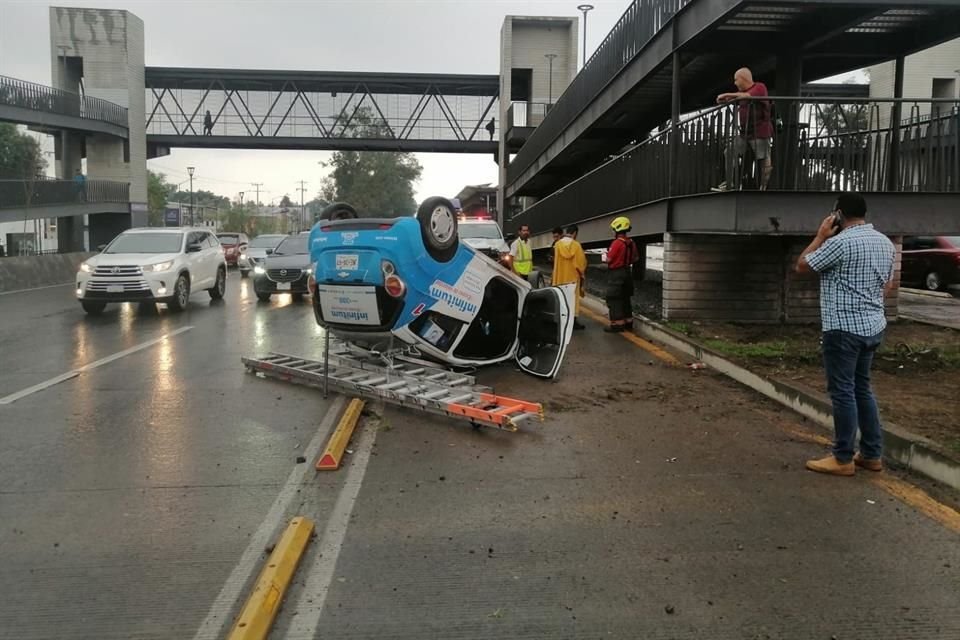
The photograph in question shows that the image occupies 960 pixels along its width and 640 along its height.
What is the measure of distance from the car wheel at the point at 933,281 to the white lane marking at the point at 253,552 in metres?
18.9

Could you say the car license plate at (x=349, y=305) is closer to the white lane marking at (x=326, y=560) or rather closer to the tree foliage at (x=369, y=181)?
the white lane marking at (x=326, y=560)

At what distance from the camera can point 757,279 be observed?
1205cm

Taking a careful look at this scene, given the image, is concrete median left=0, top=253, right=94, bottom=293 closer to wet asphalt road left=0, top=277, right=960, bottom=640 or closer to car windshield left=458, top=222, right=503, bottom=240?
car windshield left=458, top=222, right=503, bottom=240

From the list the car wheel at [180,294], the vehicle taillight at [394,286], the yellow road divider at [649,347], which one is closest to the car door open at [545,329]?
the yellow road divider at [649,347]

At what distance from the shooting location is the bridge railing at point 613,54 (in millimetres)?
12998

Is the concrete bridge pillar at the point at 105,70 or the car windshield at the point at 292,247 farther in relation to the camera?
the concrete bridge pillar at the point at 105,70

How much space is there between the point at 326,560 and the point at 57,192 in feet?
99.5

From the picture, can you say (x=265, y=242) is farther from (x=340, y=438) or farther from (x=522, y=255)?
(x=340, y=438)

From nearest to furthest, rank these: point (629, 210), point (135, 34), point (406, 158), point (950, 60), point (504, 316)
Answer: point (504, 316)
point (629, 210)
point (950, 60)
point (135, 34)
point (406, 158)

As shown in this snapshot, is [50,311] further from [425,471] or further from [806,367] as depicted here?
[806,367]

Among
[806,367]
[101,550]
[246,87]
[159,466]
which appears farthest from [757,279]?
[246,87]

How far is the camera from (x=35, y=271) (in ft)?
75.4

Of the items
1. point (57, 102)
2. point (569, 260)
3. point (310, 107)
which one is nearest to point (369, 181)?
point (310, 107)

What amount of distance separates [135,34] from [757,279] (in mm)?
36375
